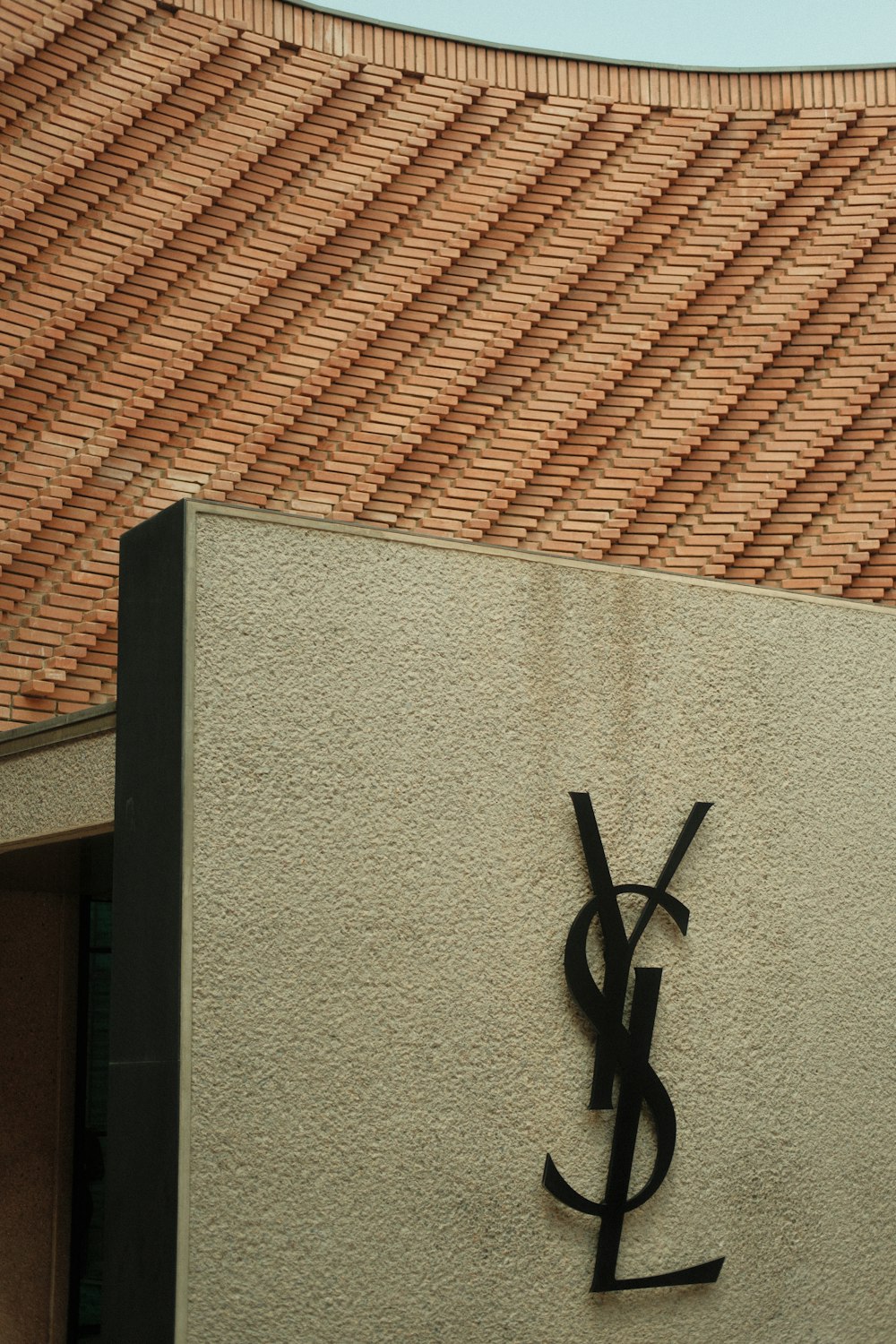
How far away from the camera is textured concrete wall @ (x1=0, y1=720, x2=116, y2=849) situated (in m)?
3.80

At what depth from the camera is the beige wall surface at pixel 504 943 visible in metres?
3.09

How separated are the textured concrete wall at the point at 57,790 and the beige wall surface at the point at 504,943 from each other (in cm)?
76

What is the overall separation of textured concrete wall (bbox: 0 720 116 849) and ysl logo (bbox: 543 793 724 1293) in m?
1.24

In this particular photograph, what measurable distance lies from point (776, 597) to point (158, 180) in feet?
18.8

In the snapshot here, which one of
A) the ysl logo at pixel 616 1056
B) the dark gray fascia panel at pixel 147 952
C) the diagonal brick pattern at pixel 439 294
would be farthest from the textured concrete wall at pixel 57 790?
the diagonal brick pattern at pixel 439 294

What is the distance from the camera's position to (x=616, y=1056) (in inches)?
137

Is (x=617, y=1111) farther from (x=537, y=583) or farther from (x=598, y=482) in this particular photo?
(x=598, y=482)

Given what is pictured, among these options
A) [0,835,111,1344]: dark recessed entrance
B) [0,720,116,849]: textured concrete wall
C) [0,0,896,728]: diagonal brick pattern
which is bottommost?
[0,835,111,1344]: dark recessed entrance

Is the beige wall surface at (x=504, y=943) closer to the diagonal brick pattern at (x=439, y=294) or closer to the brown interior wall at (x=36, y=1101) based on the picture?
the brown interior wall at (x=36, y=1101)

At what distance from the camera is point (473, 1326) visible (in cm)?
322

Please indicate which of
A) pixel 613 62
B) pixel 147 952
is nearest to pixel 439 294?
pixel 613 62

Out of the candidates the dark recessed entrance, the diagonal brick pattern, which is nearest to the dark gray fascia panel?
the dark recessed entrance

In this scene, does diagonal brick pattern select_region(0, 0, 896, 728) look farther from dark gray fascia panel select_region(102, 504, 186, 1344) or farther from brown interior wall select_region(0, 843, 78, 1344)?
dark gray fascia panel select_region(102, 504, 186, 1344)

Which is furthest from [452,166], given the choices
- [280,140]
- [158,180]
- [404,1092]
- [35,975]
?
[404,1092]
